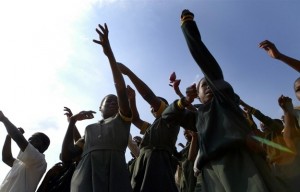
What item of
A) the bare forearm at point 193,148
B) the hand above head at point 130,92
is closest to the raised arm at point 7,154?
the hand above head at point 130,92

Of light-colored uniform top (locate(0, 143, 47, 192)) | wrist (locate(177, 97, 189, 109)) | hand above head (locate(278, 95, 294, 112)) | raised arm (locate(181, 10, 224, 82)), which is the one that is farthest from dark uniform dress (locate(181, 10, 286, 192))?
light-colored uniform top (locate(0, 143, 47, 192))

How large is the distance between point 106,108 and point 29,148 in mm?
1554

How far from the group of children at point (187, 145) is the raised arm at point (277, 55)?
0.04ft

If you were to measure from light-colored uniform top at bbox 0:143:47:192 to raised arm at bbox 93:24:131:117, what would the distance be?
1.96 metres

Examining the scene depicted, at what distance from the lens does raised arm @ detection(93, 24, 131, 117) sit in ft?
12.5

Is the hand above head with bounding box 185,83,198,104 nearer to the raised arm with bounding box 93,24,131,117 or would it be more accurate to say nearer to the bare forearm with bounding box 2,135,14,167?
the raised arm with bounding box 93,24,131,117

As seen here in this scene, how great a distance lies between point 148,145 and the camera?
419 cm

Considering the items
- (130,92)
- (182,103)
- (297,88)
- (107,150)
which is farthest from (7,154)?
(297,88)

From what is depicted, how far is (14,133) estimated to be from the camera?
5176 mm

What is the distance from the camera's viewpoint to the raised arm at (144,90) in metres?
4.27

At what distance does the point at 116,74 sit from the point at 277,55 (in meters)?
1.89

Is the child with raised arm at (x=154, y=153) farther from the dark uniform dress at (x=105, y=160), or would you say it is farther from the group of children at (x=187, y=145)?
the dark uniform dress at (x=105, y=160)

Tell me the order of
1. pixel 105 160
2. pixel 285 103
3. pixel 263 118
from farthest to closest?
pixel 263 118 → pixel 105 160 → pixel 285 103

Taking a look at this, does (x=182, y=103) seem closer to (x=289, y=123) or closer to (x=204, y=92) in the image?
(x=204, y=92)
